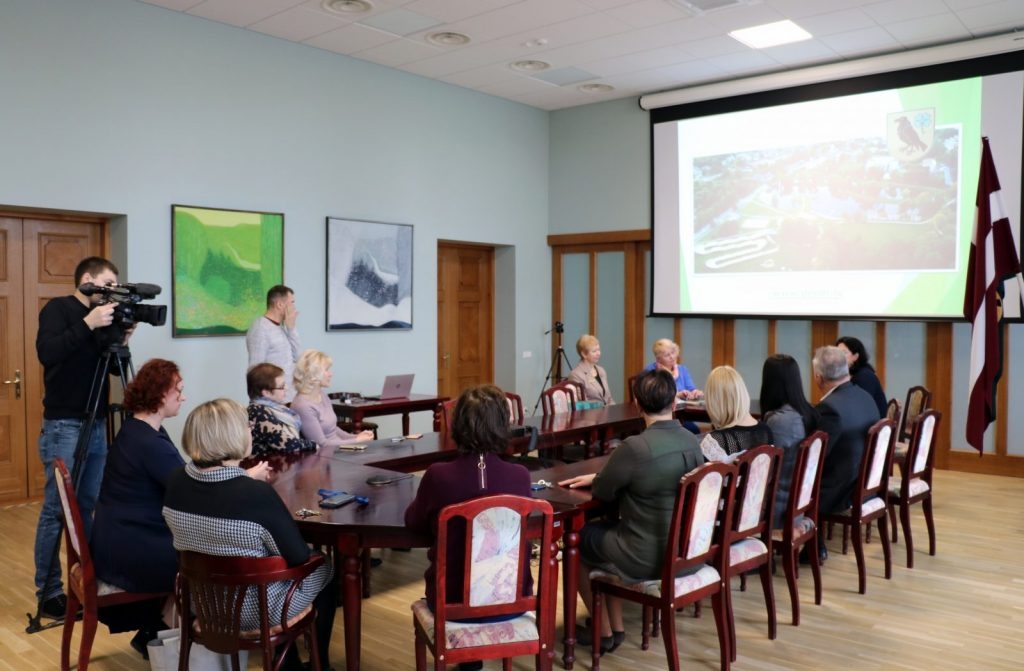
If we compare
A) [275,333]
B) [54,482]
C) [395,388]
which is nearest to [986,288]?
[395,388]

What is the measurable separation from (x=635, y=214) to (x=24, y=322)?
5.74 meters

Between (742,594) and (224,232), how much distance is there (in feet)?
15.1

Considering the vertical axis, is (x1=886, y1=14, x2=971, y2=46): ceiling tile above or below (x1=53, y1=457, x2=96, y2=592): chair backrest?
above

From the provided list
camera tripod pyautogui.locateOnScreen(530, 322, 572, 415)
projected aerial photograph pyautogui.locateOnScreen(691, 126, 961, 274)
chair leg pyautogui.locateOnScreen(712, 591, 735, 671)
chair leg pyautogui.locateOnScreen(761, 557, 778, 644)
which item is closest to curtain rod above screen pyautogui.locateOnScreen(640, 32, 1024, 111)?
projected aerial photograph pyautogui.locateOnScreen(691, 126, 961, 274)

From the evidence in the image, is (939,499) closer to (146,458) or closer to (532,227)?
(532,227)

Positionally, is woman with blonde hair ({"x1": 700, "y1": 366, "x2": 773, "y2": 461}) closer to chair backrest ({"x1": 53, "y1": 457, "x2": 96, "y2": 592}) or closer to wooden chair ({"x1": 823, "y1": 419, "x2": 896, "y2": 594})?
wooden chair ({"x1": 823, "y1": 419, "x2": 896, "y2": 594})

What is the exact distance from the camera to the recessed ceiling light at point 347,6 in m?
5.99

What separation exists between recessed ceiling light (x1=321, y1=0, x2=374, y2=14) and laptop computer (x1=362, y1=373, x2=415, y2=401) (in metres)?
2.78

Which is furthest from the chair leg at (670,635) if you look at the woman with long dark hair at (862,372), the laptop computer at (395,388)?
the laptop computer at (395,388)

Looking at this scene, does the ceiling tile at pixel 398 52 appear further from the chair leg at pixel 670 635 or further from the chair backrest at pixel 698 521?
the chair leg at pixel 670 635

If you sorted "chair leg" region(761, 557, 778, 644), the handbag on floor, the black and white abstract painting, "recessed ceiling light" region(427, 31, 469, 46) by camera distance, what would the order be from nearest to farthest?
the handbag on floor, "chair leg" region(761, 557, 778, 644), "recessed ceiling light" region(427, 31, 469, 46), the black and white abstract painting

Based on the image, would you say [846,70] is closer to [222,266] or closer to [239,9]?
[239,9]

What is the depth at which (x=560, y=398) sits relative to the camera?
6078 millimetres

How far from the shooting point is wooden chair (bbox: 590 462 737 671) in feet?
9.74
